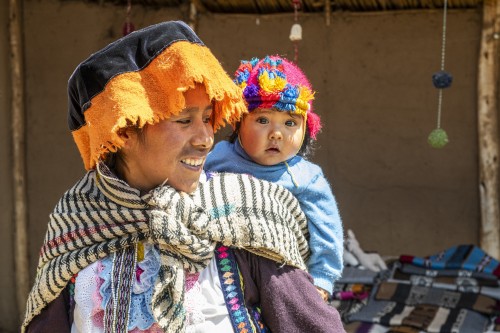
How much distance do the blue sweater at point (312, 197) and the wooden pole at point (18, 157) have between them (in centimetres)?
385

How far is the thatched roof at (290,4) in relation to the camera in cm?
543

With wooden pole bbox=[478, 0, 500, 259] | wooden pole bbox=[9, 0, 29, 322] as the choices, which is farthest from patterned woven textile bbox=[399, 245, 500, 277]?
wooden pole bbox=[9, 0, 29, 322]

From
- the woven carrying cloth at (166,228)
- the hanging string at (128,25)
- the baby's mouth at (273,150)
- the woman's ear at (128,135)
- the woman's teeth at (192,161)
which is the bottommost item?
the woven carrying cloth at (166,228)

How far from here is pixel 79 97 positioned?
196 cm

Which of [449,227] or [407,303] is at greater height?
[449,227]

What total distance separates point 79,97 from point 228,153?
75 centimetres

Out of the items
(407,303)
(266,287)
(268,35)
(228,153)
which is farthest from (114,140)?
(268,35)

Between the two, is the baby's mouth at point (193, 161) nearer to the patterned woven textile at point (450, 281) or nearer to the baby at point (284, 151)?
the baby at point (284, 151)

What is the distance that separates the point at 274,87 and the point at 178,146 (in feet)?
2.29

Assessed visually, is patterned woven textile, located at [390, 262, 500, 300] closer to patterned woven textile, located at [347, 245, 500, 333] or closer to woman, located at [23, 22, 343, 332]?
patterned woven textile, located at [347, 245, 500, 333]

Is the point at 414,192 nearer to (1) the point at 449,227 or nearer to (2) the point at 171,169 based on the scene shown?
(1) the point at 449,227

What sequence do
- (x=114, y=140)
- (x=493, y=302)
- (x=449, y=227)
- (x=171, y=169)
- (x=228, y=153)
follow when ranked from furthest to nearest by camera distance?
(x=449, y=227), (x=493, y=302), (x=228, y=153), (x=171, y=169), (x=114, y=140)

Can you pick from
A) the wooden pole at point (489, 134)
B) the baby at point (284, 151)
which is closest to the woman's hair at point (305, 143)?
the baby at point (284, 151)

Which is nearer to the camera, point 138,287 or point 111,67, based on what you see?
point 111,67
